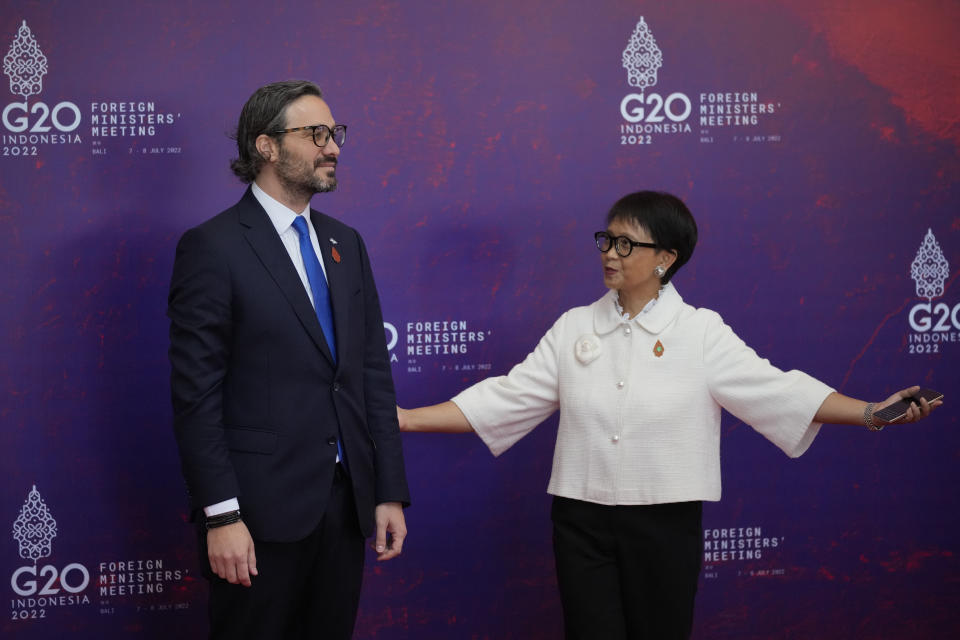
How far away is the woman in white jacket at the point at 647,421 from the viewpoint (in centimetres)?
218

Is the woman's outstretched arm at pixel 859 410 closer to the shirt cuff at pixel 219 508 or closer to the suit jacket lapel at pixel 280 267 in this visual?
the suit jacket lapel at pixel 280 267

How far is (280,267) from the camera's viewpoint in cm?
190

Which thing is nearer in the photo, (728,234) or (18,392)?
(18,392)

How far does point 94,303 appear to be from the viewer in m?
2.72

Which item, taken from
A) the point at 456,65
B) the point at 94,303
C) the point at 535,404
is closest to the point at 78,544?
the point at 94,303

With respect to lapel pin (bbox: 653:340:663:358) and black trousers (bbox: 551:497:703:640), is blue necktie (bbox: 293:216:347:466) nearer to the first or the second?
black trousers (bbox: 551:497:703:640)

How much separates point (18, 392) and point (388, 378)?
128 centimetres

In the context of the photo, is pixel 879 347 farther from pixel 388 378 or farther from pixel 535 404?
pixel 388 378

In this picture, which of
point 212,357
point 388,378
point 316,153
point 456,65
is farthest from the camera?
point 456,65

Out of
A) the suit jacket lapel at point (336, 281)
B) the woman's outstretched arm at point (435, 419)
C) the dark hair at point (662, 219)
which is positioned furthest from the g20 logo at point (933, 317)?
the suit jacket lapel at point (336, 281)

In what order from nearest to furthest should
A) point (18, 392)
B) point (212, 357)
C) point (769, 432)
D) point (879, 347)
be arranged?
1. point (212, 357)
2. point (769, 432)
3. point (18, 392)
4. point (879, 347)

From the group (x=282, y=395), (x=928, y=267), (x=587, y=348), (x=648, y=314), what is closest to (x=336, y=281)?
(x=282, y=395)

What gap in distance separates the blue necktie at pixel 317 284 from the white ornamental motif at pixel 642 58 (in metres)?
1.44

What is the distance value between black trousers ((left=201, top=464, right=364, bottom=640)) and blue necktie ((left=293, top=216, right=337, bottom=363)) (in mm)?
291
